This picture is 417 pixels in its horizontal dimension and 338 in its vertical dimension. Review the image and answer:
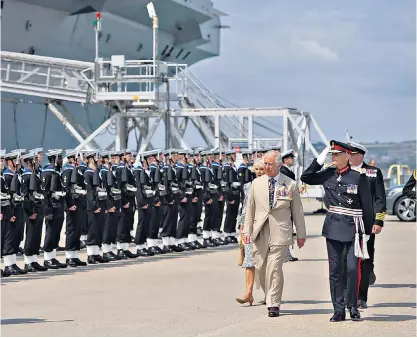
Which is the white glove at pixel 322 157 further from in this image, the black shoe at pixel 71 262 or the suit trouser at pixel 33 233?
the black shoe at pixel 71 262

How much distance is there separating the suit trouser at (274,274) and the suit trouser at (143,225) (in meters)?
6.64

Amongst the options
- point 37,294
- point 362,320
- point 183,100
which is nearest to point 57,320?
point 37,294

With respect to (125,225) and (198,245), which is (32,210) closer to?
(125,225)

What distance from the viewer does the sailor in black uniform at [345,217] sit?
968 cm

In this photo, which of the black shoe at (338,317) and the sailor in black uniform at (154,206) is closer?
the black shoe at (338,317)

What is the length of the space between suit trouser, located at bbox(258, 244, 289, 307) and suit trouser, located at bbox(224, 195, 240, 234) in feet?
29.4

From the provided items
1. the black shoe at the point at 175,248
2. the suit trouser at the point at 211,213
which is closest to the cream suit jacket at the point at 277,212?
the black shoe at the point at 175,248

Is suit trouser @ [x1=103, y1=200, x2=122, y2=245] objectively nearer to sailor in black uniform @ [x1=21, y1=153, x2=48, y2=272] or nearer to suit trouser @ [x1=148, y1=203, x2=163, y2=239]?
suit trouser @ [x1=148, y1=203, x2=163, y2=239]

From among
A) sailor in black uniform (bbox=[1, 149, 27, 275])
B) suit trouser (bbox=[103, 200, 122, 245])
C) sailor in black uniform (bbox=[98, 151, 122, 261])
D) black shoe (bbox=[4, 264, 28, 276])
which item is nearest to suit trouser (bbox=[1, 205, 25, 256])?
sailor in black uniform (bbox=[1, 149, 27, 275])

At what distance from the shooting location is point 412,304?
10734 millimetres

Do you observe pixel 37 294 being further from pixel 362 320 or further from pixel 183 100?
pixel 183 100

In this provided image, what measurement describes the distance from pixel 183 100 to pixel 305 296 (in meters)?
20.8

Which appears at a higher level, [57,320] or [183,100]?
[183,100]

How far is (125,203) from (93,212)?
2.77ft
